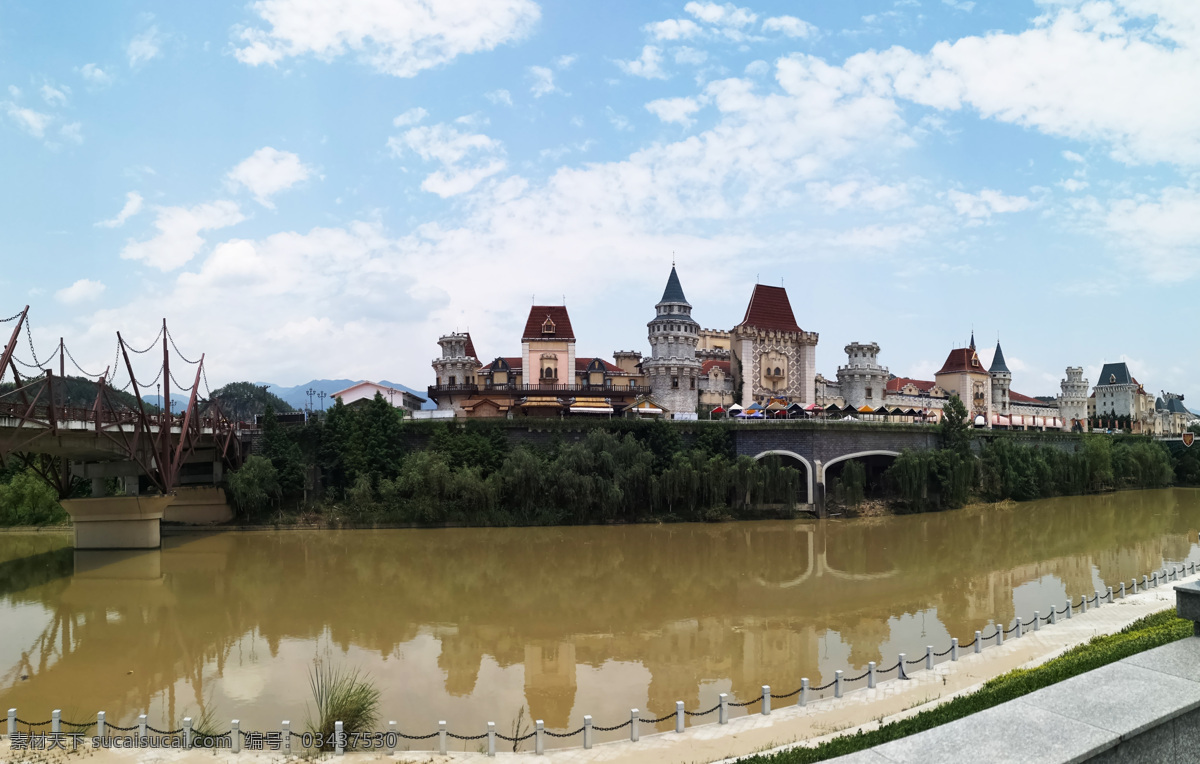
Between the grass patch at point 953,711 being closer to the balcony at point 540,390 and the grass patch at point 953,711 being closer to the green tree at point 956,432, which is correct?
the green tree at point 956,432

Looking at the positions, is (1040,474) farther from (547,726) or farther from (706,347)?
(547,726)

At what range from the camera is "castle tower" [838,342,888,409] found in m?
66.9

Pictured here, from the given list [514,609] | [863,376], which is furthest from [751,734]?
[863,376]

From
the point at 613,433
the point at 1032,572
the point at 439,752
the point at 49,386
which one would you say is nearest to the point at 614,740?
the point at 439,752

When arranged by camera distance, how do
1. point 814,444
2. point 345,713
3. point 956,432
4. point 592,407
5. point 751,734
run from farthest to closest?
1. point 592,407
2. point 956,432
3. point 814,444
4. point 345,713
5. point 751,734

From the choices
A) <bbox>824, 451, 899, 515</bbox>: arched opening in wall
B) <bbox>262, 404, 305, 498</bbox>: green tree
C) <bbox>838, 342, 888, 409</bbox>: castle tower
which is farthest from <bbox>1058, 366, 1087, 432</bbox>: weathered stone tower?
<bbox>262, 404, 305, 498</bbox>: green tree

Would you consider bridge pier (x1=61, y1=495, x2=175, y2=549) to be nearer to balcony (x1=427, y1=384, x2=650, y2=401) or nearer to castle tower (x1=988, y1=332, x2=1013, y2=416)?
balcony (x1=427, y1=384, x2=650, y2=401)

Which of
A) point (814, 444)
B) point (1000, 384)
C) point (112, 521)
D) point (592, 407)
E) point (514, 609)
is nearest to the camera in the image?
point (514, 609)

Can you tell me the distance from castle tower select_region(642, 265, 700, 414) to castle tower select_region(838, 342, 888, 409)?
17.4 metres

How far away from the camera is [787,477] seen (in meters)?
45.0

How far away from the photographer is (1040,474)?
55312mm

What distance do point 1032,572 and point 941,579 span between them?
14.7ft

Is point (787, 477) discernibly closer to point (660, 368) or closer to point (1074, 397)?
point (660, 368)

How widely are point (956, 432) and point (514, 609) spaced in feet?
126
